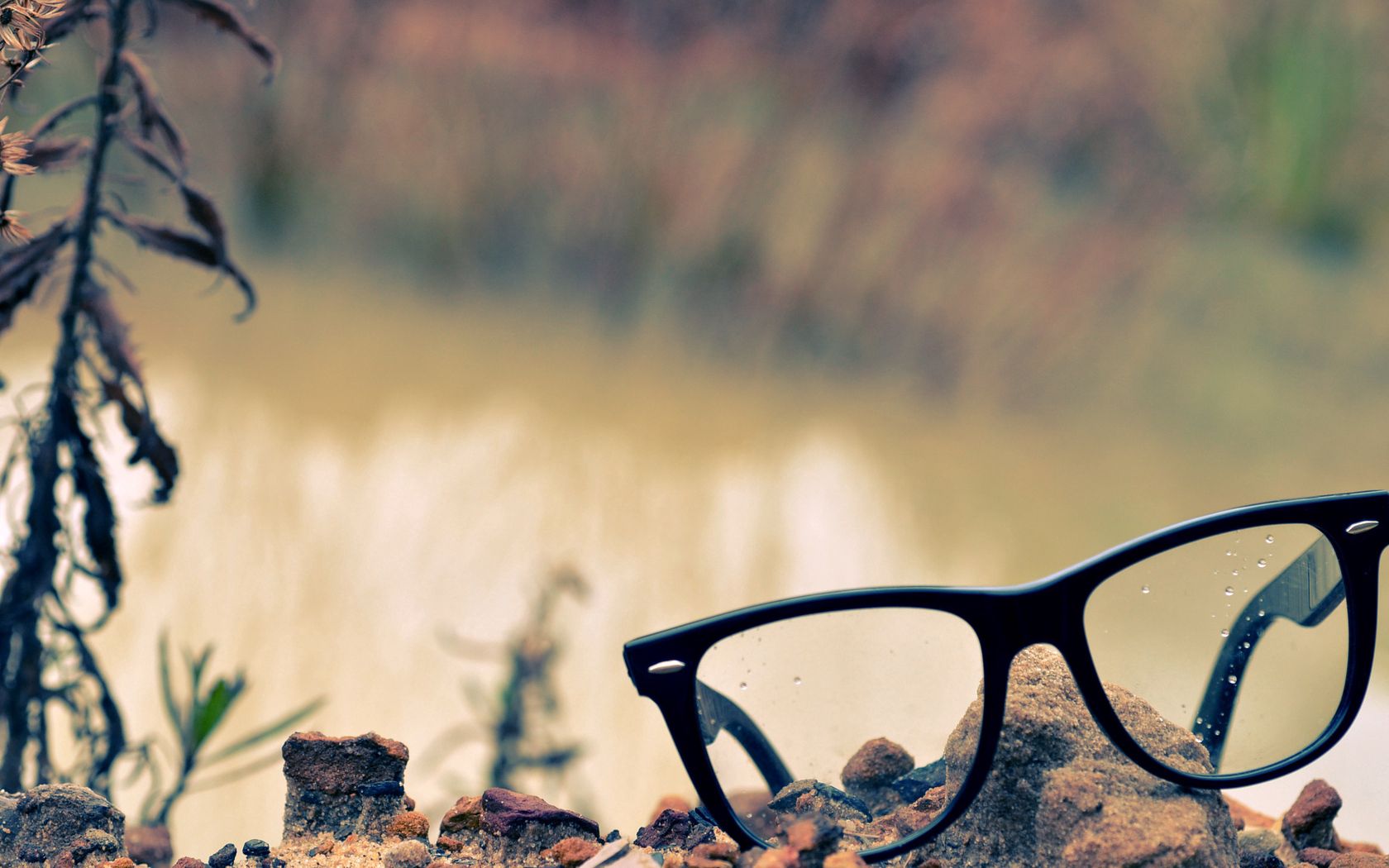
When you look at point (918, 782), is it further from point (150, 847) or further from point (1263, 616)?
point (150, 847)

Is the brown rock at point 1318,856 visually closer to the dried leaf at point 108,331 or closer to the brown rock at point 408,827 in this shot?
the brown rock at point 408,827

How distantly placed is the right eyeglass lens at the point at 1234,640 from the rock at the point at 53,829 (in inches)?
12.2

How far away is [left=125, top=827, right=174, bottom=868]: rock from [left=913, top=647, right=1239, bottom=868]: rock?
288mm

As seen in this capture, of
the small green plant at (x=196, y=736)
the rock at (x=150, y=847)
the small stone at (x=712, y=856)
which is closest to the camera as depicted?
the small stone at (x=712, y=856)

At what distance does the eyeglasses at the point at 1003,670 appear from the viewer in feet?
1.00

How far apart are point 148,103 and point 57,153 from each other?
0.14 ft

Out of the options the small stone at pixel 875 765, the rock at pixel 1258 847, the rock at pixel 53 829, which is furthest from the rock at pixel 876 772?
the rock at pixel 53 829

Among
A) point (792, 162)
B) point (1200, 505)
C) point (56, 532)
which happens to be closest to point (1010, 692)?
point (56, 532)

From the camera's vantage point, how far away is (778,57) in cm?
100

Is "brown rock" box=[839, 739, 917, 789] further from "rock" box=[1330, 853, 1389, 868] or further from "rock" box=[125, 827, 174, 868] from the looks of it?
"rock" box=[125, 827, 174, 868]

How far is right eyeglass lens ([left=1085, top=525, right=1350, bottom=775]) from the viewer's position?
1.06 feet

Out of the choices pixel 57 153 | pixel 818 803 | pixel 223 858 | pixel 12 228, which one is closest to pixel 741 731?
pixel 818 803

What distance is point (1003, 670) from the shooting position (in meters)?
0.30

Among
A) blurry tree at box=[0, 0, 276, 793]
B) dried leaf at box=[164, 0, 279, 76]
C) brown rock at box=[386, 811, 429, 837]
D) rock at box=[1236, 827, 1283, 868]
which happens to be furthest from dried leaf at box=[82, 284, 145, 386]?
rock at box=[1236, 827, 1283, 868]
